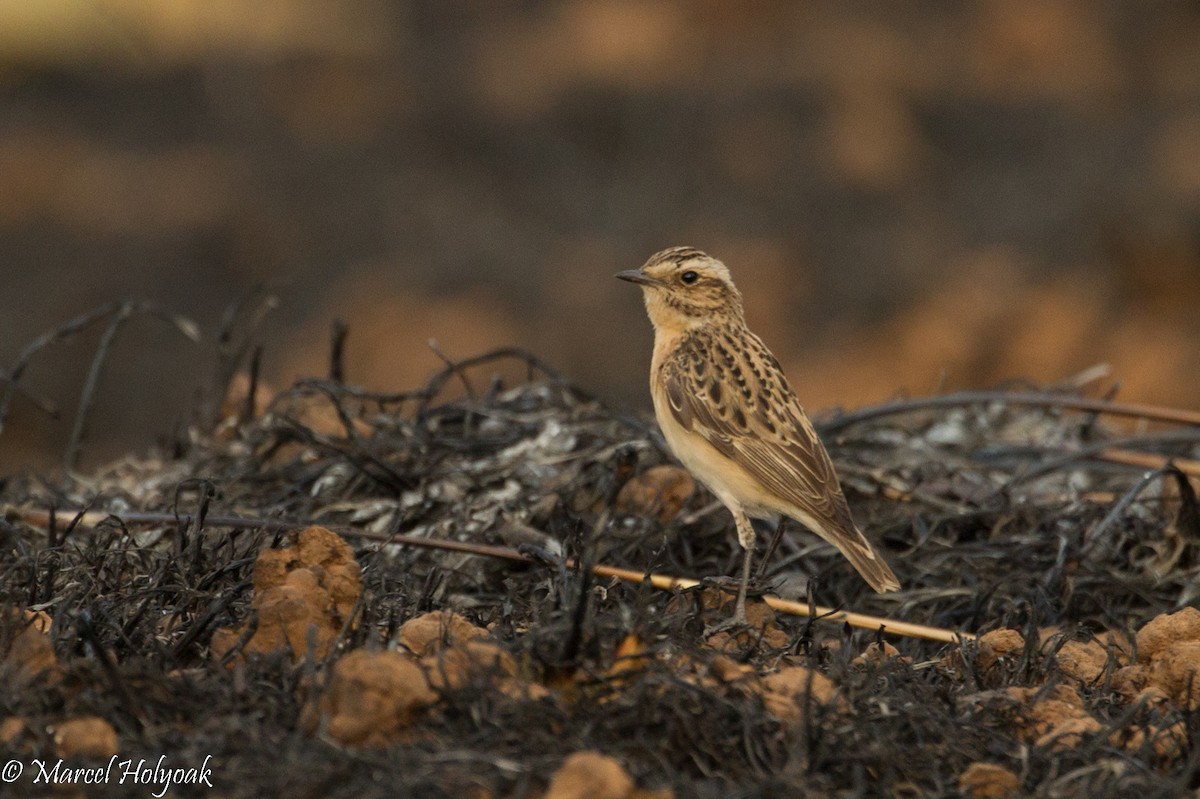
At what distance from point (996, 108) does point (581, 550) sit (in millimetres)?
18820

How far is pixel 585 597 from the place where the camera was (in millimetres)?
3943

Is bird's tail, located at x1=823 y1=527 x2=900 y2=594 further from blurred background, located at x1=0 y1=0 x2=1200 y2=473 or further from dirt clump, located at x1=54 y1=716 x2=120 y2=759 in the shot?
blurred background, located at x1=0 y1=0 x2=1200 y2=473

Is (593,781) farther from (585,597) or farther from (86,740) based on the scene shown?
(86,740)

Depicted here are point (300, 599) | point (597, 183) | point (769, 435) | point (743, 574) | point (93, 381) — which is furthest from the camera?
point (597, 183)

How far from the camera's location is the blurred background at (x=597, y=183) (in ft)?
61.3

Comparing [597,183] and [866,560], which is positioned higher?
[597,183]

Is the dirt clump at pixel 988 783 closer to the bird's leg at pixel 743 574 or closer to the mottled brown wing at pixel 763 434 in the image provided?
the bird's leg at pixel 743 574

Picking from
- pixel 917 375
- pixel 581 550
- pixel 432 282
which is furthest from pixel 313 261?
pixel 581 550

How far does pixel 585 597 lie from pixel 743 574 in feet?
6.81

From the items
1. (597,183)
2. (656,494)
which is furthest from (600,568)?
(597,183)

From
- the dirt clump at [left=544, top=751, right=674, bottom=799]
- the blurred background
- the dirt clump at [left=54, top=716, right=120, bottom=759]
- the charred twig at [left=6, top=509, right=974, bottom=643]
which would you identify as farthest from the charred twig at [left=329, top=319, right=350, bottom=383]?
the blurred background

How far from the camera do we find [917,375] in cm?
1864

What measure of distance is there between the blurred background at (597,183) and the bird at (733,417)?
10.5 meters

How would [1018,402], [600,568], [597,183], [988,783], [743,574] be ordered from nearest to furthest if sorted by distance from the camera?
[988,783], [600,568], [743,574], [1018,402], [597,183]
